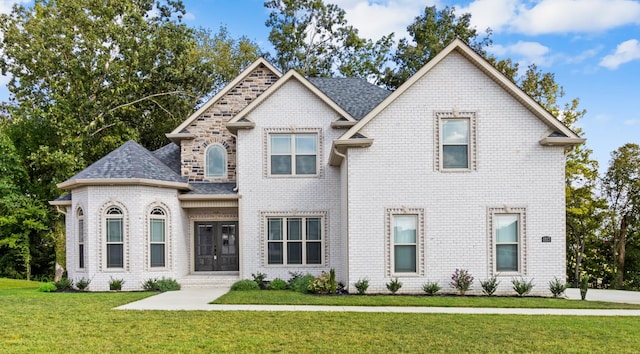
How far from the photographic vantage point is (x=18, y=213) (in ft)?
87.4

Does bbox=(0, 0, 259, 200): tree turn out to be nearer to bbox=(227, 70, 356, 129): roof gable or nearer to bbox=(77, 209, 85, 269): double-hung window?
bbox=(77, 209, 85, 269): double-hung window

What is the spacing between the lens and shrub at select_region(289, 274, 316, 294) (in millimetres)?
15409

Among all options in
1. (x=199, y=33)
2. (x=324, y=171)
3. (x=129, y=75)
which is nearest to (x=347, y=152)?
(x=324, y=171)

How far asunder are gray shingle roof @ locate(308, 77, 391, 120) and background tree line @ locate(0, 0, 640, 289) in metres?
10.9

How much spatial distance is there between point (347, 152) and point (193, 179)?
7218mm

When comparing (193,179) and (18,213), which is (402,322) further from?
(18,213)

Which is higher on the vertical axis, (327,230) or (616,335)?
(327,230)

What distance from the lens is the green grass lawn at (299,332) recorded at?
796cm

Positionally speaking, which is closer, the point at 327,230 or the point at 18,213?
the point at 327,230

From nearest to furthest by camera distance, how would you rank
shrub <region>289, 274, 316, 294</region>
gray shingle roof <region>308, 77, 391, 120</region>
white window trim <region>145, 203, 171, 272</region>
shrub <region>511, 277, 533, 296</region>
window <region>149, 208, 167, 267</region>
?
shrub <region>511, 277, 533, 296</region> < shrub <region>289, 274, 316, 294</region> < white window trim <region>145, 203, 171, 272</region> < window <region>149, 208, 167, 267</region> < gray shingle roof <region>308, 77, 391, 120</region>

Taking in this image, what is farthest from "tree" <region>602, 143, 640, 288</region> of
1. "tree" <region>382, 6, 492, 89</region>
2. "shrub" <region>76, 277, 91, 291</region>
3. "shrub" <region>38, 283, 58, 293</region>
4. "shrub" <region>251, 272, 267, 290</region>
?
"shrub" <region>38, 283, 58, 293</region>

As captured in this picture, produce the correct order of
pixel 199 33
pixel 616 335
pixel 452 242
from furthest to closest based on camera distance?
pixel 199 33 → pixel 452 242 → pixel 616 335

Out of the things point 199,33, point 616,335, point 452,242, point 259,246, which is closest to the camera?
point 616,335

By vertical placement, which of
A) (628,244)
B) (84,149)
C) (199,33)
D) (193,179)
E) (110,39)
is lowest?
(628,244)
